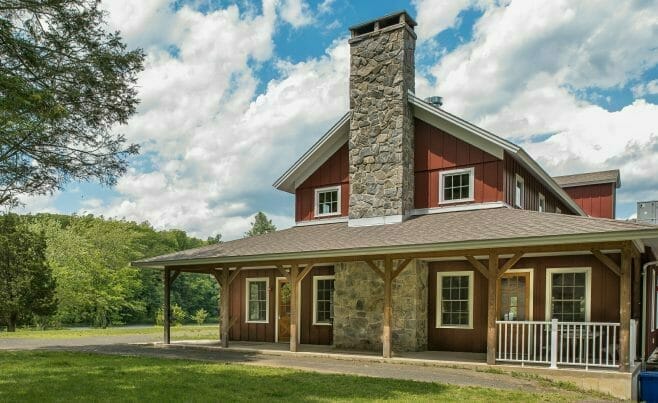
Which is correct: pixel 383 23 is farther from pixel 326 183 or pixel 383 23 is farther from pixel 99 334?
pixel 99 334

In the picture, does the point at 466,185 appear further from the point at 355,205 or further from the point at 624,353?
the point at 624,353

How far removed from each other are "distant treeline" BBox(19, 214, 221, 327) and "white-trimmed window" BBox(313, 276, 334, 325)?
69.7 feet

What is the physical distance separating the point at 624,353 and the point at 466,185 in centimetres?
607

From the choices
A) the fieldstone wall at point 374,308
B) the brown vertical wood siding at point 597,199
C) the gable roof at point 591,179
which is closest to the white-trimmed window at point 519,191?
the fieldstone wall at point 374,308

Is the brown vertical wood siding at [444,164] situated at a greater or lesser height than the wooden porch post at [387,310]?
greater

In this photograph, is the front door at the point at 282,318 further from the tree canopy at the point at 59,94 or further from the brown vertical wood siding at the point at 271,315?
the tree canopy at the point at 59,94

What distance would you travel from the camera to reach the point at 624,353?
9914mm

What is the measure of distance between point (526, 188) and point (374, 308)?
19.4 feet

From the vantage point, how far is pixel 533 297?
1310 cm

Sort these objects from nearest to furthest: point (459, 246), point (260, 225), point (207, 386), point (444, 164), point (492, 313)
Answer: point (207, 386) → point (459, 246) → point (492, 313) → point (444, 164) → point (260, 225)

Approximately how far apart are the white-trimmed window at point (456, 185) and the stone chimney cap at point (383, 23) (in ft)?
14.4

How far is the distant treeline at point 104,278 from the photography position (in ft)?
121

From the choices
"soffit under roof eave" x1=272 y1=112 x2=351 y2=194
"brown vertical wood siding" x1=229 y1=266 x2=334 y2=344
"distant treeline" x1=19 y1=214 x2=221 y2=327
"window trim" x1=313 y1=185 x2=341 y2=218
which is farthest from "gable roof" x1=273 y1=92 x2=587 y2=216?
"distant treeline" x1=19 y1=214 x2=221 y2=327

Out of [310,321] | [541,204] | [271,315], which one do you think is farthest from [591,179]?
[271,315]
